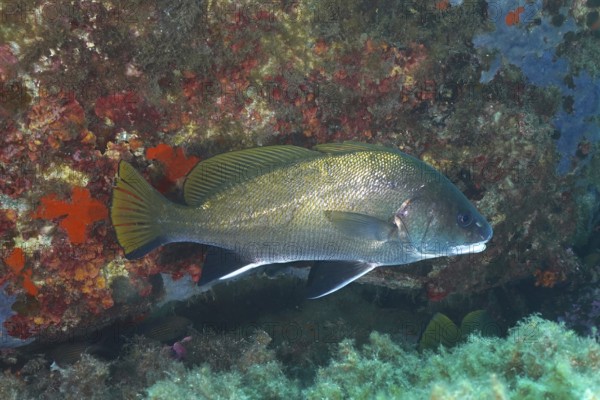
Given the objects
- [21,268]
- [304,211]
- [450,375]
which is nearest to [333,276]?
[304,211]

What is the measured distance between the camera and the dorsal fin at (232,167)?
11.6 ft

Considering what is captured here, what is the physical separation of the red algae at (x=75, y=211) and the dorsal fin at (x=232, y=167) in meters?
0.89

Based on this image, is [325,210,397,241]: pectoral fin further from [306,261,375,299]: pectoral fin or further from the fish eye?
the fish eye

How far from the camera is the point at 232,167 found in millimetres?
3559

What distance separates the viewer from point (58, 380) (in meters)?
4.02

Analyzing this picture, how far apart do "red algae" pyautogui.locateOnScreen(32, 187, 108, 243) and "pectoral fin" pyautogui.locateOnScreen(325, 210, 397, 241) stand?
6.65 ft

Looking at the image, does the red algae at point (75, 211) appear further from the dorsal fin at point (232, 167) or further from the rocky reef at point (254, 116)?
the dorsal fin at point (232, 167)

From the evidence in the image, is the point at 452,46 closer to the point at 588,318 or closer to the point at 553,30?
the point at 553,30

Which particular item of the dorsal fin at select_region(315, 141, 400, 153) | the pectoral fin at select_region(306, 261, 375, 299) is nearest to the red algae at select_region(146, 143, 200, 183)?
the dorsal fin at select_region(315, 141, 400, 153)

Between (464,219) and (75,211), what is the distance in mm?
3328

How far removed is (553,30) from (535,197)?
6.67 feet

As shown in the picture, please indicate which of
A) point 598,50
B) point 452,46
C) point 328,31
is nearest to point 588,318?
point 598,50

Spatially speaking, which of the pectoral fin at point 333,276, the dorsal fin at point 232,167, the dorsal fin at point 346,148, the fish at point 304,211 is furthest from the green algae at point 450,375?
the dorsal fin at point 346,148

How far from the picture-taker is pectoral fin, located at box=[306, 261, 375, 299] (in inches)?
143
